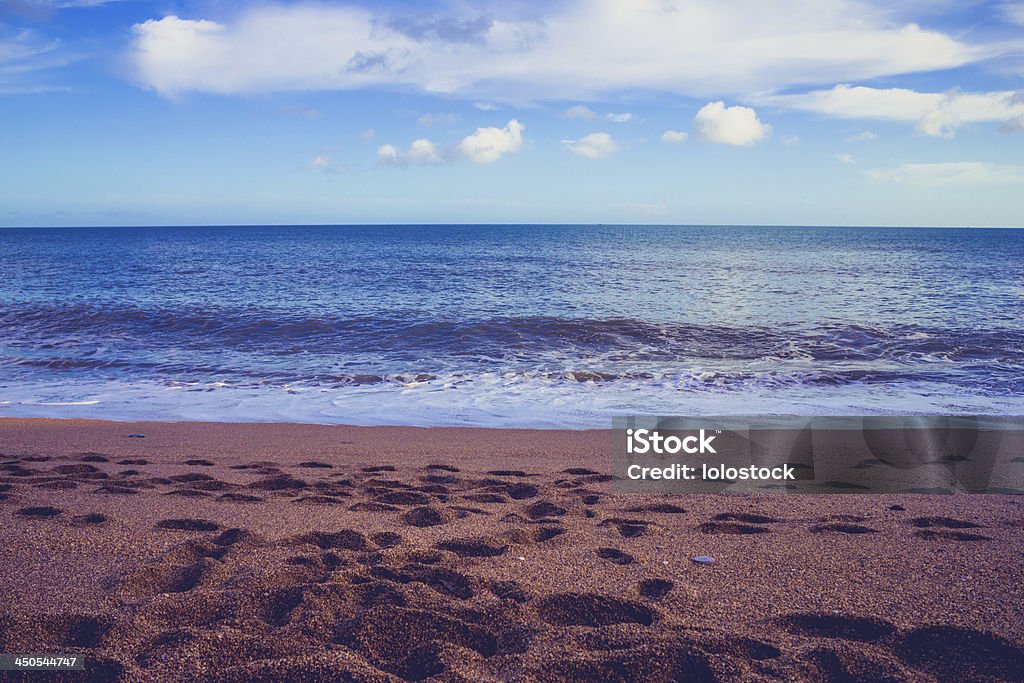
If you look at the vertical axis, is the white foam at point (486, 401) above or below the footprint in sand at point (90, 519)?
below

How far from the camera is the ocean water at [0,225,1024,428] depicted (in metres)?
9.59

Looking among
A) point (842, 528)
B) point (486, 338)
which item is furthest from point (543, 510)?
point (486, 338)

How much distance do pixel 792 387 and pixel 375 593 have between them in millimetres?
9362

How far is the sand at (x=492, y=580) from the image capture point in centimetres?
250

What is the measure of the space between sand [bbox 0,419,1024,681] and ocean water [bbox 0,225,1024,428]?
4.02 m

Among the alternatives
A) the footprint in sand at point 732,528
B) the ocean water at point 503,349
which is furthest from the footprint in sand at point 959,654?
the ocean water at point 503,349

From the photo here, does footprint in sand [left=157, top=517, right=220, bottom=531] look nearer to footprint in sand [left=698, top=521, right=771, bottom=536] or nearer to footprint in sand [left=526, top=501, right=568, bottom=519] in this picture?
footprint in sand [left=526, top=501, right=568, bottom=519]

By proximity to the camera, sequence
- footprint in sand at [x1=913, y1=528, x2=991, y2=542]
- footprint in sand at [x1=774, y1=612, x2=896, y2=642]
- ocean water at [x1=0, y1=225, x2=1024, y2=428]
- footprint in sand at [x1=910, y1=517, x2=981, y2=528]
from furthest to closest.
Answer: ocean water at [x1=0, y1=225, x2=1024, y2=428], footprint in sand at [x1=910, y1=517, x2=981, y2=528], footprint in sand at [x1=913, y1=528, x2=991, y2=542], footprint in sand at [x1=774, y1=612, x2=896, y2=642]

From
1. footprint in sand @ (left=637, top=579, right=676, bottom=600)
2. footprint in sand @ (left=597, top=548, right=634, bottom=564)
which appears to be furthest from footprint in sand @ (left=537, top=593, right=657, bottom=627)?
footprint in sand @ (left=597, top=548, right=634, bottom=564)

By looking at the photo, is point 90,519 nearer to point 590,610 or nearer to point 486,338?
point 590,610

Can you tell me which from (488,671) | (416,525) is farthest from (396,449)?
(488,671)

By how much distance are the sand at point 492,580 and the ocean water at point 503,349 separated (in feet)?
13.2

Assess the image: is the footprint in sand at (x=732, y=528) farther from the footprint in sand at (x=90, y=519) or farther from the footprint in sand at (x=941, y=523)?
the footprint in sand at (x=90, y=519)

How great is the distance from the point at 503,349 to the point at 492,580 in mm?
11341
